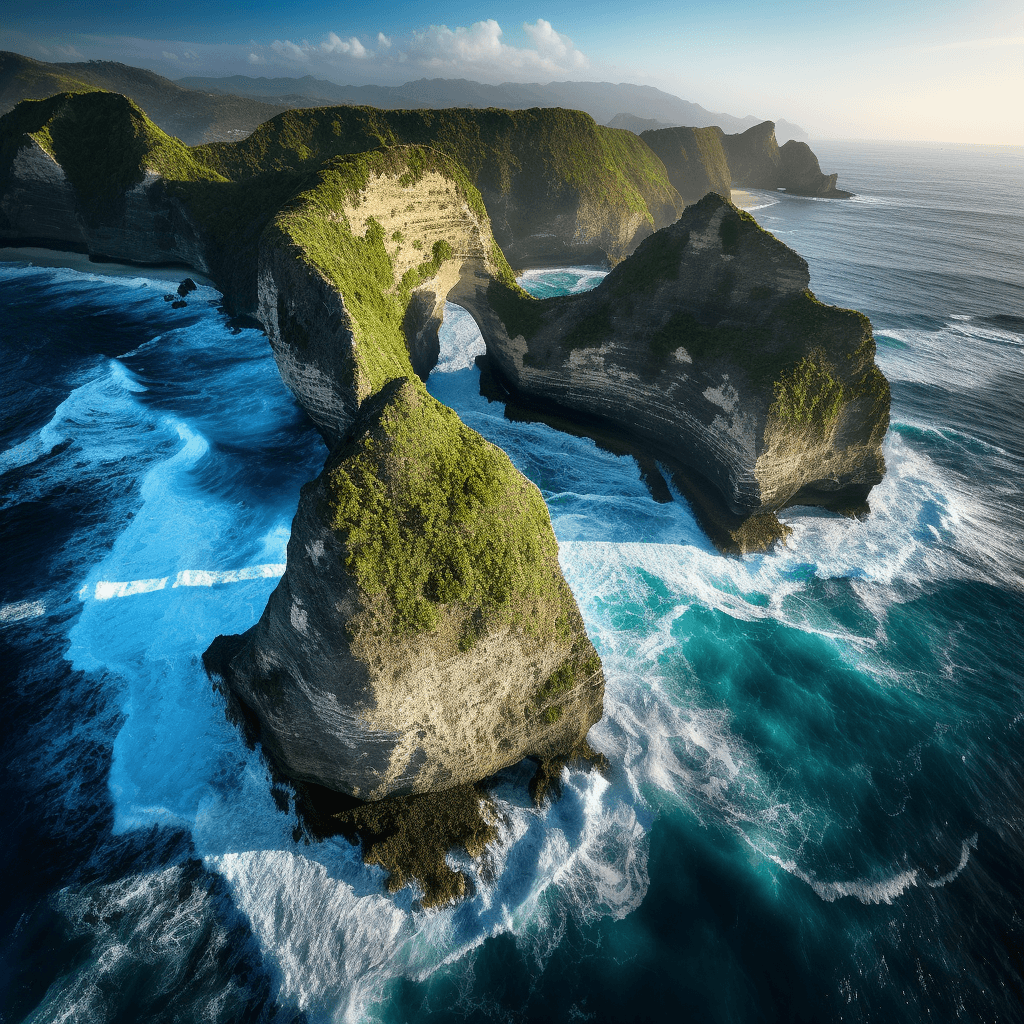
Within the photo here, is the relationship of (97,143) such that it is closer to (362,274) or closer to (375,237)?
(375,237)

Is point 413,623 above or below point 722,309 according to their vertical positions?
below

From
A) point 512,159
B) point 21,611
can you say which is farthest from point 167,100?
point 21,611

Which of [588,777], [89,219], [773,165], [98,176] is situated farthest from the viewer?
[773,165]

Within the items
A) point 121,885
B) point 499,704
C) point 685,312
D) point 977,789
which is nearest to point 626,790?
point 499,704

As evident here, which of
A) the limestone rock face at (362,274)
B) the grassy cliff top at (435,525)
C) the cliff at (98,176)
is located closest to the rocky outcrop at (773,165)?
the limestone rock face at (362,274)

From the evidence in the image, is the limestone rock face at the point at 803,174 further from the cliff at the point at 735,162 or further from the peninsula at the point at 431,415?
the peninsula at the point at 431,415

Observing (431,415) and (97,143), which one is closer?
(431,415)
